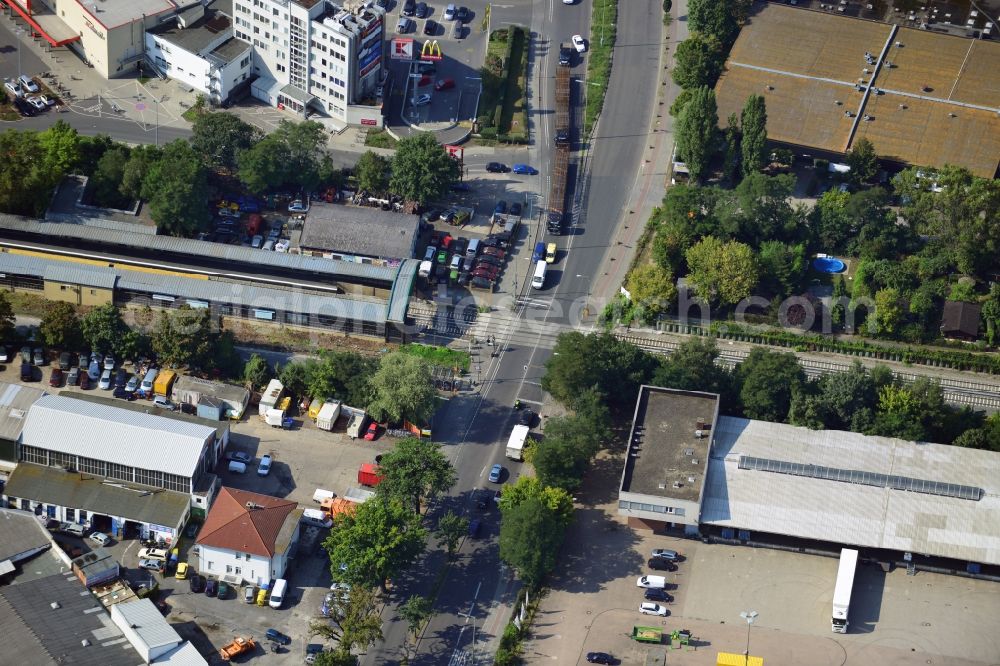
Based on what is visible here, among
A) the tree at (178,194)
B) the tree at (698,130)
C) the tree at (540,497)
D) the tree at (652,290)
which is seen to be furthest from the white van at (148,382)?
the tree at (698,130)

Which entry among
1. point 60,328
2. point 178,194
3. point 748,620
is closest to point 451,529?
point 748,620

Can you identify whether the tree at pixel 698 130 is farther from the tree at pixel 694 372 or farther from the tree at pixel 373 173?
the tree at pixel 373 173

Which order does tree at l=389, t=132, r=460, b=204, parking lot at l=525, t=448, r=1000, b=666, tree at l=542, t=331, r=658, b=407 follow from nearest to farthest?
parking lot at l=525, t=448, r=1000, b=666 → tree at l=542, t=331, r=658, b=407 → tree at l=389, t=132, r=460, b=204

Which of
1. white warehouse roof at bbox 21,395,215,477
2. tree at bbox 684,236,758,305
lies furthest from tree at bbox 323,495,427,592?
tree at bbox 684,236,758,305

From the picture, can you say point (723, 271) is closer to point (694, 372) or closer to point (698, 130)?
point (694, 372)

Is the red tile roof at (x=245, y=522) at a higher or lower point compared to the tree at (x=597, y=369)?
lower

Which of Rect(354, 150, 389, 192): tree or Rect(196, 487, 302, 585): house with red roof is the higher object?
Rect(354, 150, 389, 192): tree

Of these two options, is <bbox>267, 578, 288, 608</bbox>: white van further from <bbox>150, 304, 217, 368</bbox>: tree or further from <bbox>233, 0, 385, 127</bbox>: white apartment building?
<bbox>233, 0, 385, 127</bbox>: white apartment building
